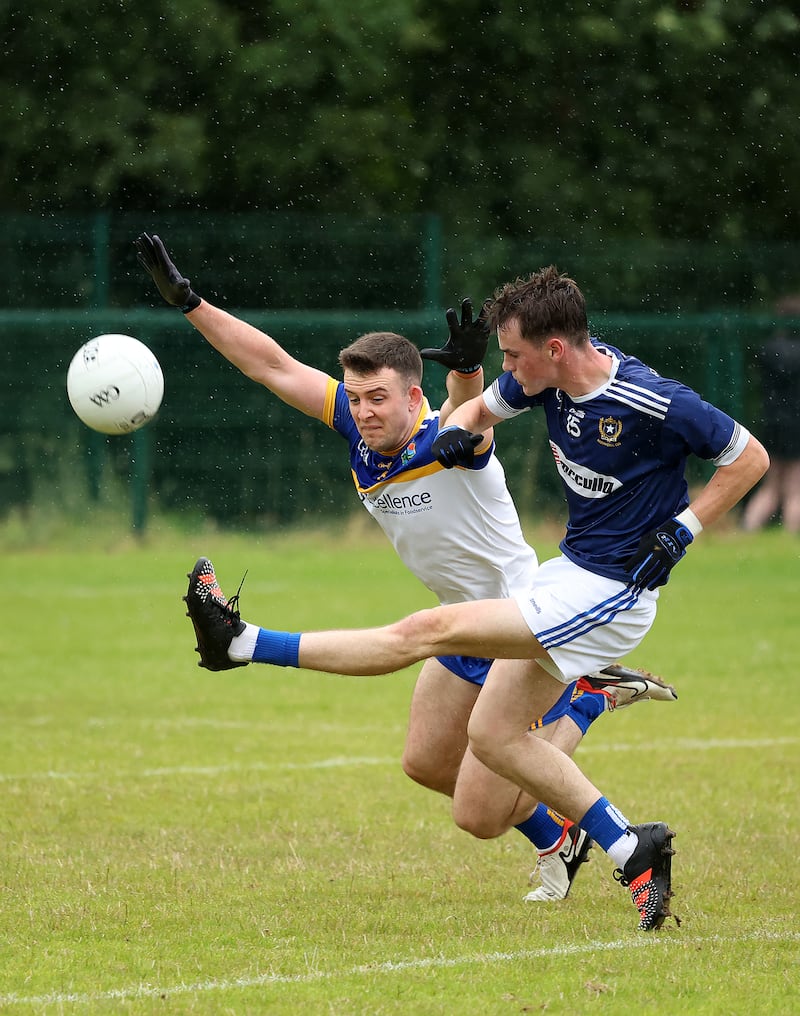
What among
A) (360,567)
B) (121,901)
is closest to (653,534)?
(121,901)

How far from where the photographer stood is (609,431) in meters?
5.59

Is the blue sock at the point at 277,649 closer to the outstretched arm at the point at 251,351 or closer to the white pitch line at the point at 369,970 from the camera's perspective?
the white pitch line at the point at 369,970

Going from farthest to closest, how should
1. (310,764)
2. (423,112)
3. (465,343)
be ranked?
1. (423,112)
2. (310,764)
3. (465,343)

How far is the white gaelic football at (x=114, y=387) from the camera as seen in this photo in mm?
6988

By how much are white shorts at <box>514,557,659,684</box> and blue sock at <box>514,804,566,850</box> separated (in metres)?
0.93

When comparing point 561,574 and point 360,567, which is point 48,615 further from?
point 561,574

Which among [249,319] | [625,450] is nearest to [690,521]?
[625,450]

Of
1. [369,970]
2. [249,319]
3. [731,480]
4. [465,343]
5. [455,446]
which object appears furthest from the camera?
[249,319]

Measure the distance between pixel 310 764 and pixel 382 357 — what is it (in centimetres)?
358

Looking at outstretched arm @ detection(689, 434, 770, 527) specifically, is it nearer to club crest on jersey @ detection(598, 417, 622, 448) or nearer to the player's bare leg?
club crest on jersey @ detection(598, 417, 622, 448)

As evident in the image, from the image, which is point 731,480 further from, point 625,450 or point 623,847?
point 623,847

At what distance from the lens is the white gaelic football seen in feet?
22.9

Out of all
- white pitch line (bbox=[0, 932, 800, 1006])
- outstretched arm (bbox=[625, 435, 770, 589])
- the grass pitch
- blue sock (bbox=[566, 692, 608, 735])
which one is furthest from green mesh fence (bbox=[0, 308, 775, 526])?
white pitch line (bbox=[0, 932, 800, 1006])

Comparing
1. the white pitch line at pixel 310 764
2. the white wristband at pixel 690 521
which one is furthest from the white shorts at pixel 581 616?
the white pitch line at pixel 310 764
